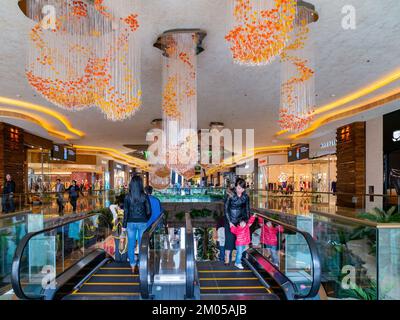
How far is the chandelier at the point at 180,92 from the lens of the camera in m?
6.52

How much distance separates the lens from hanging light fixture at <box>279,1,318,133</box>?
17.9 ft

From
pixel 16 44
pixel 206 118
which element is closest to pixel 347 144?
pixel 206 118

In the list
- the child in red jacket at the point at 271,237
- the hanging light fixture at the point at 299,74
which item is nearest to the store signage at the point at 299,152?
the hanging light fixture at the point at 299,74

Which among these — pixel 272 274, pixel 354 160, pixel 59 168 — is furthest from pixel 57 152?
pixel 272 274

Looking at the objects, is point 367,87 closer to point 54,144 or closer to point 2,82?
point 2,82

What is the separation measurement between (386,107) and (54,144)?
18368 mm

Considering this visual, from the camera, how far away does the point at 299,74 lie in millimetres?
7359

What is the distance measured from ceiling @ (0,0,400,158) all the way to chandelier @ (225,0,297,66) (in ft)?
2.85

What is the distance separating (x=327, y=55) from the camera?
7473 mm

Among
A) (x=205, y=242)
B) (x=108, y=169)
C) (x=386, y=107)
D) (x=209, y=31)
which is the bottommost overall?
(x=205, y=242)

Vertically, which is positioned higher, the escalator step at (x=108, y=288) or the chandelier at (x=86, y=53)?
the chandelier at (x=86, y=53)

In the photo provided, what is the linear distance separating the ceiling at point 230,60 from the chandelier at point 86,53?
1.27 ft

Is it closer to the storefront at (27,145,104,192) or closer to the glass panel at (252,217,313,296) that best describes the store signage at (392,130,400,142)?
the glass panel at (252,217,313,296)

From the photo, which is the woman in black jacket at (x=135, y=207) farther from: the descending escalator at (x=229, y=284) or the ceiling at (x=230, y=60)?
the ceiling at (x=230, y=60)
